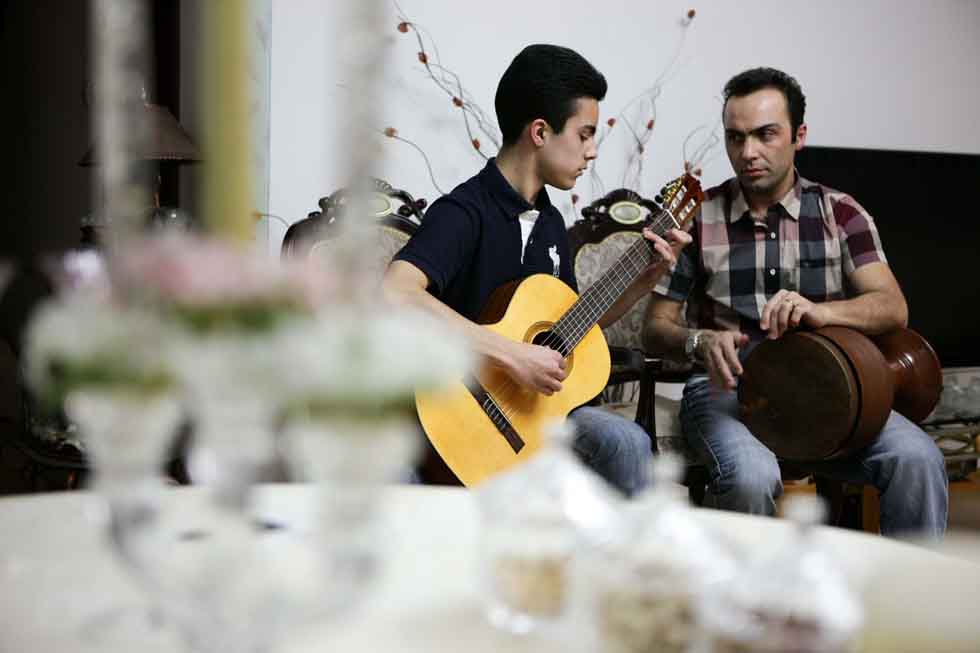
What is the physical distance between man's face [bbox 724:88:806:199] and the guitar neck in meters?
0.20

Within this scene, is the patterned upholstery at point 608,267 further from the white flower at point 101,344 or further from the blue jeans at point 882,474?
the white flower at point 101,344

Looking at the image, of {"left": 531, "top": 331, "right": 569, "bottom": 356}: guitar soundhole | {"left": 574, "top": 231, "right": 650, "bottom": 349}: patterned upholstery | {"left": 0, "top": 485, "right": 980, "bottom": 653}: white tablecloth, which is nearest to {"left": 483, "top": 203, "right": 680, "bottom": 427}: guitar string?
{"left": 531, "top": 331, "right": 569, "bottom": 356}: guitar soundhole

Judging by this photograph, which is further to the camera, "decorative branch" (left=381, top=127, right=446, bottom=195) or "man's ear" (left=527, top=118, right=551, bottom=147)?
"decorative branch" (left=381, top=127, right=446, bottom=195)

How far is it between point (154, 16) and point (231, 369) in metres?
3.02

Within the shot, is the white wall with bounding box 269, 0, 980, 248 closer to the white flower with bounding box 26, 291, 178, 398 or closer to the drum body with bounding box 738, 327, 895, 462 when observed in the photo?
the drum body with bounding box 738, 327, 895, 462

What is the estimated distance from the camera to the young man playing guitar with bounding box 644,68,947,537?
2148mm

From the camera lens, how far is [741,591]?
0.60 m

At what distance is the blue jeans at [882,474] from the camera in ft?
6.68

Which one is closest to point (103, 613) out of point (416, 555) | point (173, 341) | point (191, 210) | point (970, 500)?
point (416, 555)

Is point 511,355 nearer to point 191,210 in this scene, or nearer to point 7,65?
point 191,210

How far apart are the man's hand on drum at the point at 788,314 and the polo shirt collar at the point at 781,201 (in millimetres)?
304

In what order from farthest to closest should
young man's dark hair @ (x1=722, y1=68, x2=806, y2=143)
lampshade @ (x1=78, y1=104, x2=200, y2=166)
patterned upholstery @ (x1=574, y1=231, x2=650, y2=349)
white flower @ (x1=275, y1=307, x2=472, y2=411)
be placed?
patterned upholstery @ (x1=574, y1=231, x2=650, y2=349) → lampshade @ (x1=78, y1=104, x2=200, y2=166) → young man's dark hair @ (x1=722, y1=68, x2=806, y2=143) → white flower @ (x1=275, y1=307, x2=472, y2=411)

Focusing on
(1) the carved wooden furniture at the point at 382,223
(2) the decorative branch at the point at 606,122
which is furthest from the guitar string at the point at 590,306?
(2) the decorative branch at the point at 606,122

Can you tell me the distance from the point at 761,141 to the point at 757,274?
282 mm
